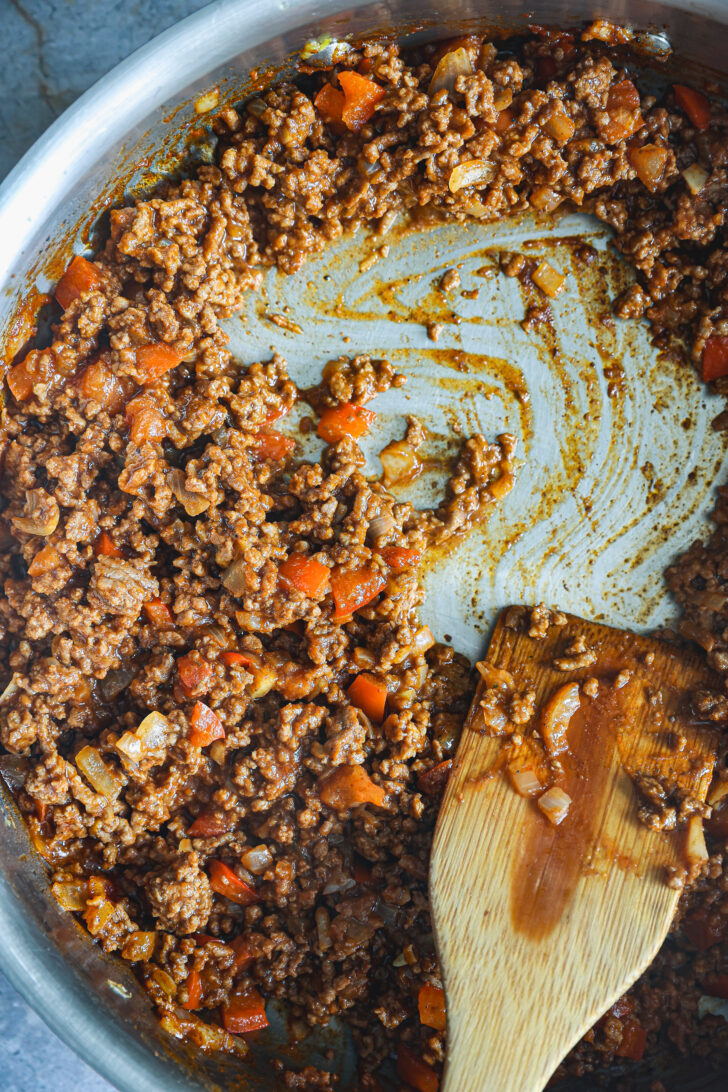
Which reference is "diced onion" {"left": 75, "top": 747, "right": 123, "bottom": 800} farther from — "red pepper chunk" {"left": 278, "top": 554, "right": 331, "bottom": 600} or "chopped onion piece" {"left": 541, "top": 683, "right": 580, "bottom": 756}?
"chopped onion piece" {"left": 541, "top": 683, "right": 580, "bottom": 756}

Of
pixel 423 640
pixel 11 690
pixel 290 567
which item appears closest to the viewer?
pixel 11 690

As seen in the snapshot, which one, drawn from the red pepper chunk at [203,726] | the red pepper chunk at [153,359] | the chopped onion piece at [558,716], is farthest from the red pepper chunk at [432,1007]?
the red pepper chunk at [153,359]

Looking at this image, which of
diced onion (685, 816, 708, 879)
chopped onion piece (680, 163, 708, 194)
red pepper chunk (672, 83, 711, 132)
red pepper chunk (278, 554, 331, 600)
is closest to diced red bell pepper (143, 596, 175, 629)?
red pepper chunk (278, 554, 331, 600)

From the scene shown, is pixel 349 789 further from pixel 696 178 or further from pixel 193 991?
pixel 696 178

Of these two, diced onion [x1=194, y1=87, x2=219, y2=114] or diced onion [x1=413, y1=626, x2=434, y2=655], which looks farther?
diced onion [x1=413, y1=626, x2=434, y2=655]

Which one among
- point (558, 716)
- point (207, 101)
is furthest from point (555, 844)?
point (207, 101)

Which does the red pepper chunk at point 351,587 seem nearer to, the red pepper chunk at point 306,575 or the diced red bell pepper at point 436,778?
the red pepper chunk at point 306,575

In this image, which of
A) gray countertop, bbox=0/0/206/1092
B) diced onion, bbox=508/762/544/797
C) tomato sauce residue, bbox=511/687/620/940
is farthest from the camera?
gray countertop, bbox=0/0/206/1092
